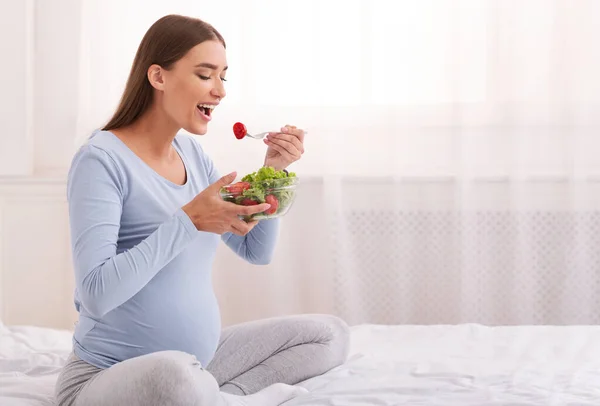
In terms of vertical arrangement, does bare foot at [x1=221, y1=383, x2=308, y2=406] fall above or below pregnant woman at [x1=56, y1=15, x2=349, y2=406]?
below

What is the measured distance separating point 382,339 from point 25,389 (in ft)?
3.02

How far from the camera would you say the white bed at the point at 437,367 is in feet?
5.58

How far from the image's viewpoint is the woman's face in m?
1.71

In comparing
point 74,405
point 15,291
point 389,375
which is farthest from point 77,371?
point 15,291

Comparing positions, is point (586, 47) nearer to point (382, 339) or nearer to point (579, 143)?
point (579, 143)

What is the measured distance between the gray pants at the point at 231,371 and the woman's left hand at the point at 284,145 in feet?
1.21

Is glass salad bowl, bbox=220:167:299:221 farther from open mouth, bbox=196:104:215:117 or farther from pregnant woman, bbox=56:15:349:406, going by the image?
open mouth, bbox=196:104:215:117

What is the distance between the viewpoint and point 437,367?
1940mm

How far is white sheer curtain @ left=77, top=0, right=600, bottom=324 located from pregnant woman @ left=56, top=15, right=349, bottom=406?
1.08m

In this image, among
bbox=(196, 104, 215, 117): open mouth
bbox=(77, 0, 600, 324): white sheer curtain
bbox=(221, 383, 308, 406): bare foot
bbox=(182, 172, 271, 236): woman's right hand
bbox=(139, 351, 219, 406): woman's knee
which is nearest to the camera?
bbox=(139, 351, 219, 406): woman's knee

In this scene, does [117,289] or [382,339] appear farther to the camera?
[382,339]

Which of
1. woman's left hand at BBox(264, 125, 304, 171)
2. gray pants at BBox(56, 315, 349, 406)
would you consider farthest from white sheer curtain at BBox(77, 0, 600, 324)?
woman's left hand at BBox(264, 125, 304, 171)

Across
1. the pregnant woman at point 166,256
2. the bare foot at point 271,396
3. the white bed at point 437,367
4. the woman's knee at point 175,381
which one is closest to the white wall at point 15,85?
the white bed at point 437,367

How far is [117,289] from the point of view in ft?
4.88
